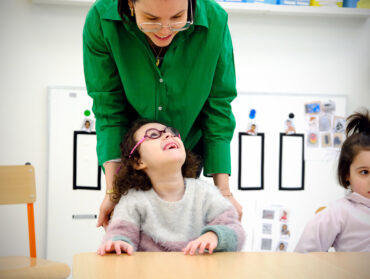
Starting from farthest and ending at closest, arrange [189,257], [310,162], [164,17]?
1. [310,162]
2. [164,17]
3. [189,257]

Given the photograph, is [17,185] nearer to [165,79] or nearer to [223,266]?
[165,79]

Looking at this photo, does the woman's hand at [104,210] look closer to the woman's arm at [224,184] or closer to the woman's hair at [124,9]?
the woman's arm at [224,184]

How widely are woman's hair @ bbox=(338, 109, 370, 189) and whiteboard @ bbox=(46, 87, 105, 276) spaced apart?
1.67 meters

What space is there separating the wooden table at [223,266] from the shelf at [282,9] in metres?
2.04

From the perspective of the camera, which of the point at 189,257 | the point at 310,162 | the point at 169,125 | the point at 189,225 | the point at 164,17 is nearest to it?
the point at 189,257

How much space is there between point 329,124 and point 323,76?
35 cm

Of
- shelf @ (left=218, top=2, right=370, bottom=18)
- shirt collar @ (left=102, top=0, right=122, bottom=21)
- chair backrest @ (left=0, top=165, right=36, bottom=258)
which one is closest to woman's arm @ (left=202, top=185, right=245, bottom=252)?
shirt collar @ (left=102, top=0, right=122, bottom=21)

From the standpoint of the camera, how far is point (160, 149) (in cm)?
117

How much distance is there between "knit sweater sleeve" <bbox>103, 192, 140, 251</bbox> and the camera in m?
1.00

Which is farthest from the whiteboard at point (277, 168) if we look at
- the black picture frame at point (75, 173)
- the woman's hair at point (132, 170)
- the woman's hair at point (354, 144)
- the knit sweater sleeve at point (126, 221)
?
the knit sweater sleeve at point (126, 221)

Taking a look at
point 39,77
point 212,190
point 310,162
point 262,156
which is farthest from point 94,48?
point 310,162

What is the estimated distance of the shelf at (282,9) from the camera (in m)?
2.53

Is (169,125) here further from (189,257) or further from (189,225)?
(189,257)

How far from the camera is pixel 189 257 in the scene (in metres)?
0.79
